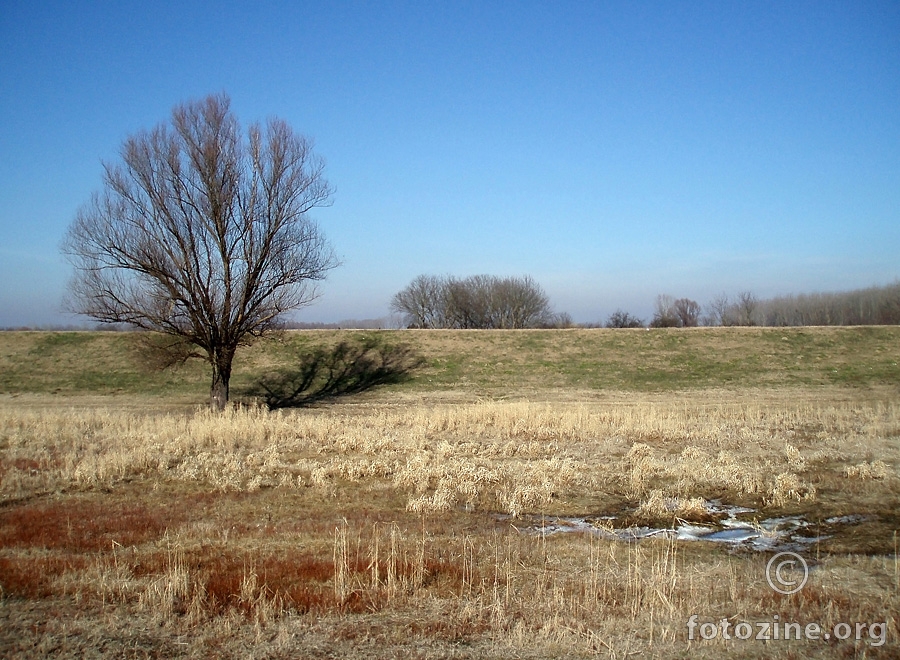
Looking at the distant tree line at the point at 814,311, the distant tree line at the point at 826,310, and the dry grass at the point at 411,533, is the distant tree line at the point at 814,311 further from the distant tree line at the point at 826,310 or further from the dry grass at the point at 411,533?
the dry grass at the point at 411,533

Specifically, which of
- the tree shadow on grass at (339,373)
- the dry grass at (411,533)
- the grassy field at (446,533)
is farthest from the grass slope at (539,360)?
the dry grass at (411,533)

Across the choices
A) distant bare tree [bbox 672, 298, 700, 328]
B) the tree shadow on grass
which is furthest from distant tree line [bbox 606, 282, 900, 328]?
the tree shadow on grass

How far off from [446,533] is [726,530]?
12.9 ft

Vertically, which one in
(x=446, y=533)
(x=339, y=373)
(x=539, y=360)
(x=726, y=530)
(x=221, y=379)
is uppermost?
(x=221, y=379)

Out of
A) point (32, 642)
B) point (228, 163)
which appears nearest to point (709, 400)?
point (228, 163)

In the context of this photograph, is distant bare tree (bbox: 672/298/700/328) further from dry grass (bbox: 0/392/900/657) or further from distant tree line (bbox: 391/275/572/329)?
dry grass (bbox: 0/392/900/657)

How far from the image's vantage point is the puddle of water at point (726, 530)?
853cm

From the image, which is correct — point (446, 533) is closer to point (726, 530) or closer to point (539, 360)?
point (726, 530)

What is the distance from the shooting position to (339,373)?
122 ft

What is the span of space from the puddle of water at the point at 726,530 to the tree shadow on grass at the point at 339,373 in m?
22.6

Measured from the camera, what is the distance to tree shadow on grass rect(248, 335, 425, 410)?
33.7 m

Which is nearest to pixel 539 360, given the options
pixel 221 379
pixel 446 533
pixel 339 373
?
pixel 339 373

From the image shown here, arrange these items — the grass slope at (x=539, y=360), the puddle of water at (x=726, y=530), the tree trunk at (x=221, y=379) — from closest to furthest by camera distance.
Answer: the puddle of water at (x=726, y=530) → the tree trunk at (x=221, y=379) → the grass slope at (x=539, y=360)

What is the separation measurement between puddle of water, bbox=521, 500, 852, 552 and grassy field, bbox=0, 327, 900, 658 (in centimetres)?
6
